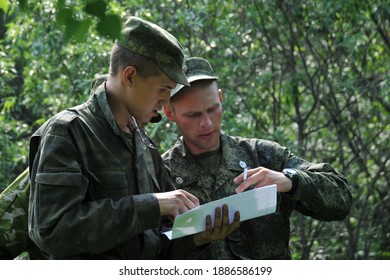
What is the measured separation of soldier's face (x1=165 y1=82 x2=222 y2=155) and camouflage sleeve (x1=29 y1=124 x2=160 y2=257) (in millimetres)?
1033

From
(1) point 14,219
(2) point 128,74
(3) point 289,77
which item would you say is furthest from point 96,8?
(3) point 289,77

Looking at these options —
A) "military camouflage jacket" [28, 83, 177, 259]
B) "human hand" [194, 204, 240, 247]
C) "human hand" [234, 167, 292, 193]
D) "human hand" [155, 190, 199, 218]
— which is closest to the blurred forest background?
"human hand" [234, 167, 292, 193]

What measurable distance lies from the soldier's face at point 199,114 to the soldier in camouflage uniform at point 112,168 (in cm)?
51

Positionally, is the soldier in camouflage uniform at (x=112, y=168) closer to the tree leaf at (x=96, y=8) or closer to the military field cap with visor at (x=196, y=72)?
the tree leaf at (x=96, y=8)

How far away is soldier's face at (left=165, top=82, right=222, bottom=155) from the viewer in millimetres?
4203

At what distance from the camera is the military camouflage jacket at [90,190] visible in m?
3.12

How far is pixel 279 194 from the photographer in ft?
13.7

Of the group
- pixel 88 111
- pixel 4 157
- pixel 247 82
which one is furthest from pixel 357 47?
pixel 88 111

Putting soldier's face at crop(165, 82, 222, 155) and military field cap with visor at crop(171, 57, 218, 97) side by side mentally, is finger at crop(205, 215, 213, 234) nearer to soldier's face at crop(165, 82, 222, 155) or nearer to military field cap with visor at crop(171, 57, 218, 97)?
soldier's face at crop(165, 82, 222, 155)

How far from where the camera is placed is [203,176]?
4.23 meters

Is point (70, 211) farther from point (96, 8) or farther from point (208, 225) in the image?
point (96, 8)

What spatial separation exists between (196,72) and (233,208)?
3.29 feet

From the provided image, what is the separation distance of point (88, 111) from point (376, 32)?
16.1 feet

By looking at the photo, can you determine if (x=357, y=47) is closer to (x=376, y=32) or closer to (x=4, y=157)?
(x=376, y=32)
